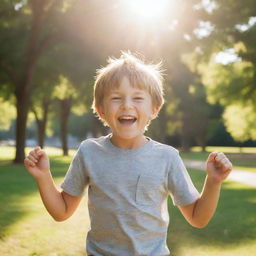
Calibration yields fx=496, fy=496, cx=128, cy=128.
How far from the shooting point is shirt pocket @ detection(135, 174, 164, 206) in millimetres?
2414

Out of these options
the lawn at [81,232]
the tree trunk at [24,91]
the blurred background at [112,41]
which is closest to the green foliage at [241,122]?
the blurred background at [112,41]

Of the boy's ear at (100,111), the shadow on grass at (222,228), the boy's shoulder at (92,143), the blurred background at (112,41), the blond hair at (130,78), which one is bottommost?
the shadow on grass at (222,228)

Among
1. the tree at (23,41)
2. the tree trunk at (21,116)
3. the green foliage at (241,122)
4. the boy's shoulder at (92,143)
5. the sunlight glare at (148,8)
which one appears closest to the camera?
the boy's shoulder at (92,143)

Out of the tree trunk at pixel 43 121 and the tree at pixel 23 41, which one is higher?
the tree at pixel 23 41

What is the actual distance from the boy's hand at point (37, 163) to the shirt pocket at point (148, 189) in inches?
21.6

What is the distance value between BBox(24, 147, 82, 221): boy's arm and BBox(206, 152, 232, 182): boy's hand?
73 cm

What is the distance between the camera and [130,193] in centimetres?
241

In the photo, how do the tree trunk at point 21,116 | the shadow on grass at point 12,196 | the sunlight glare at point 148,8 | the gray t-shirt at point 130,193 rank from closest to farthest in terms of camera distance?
the gray t-shirt at point 130,193
the shadow on grass at point 12,196
the sunlight glare at point 148,8
the tree trunk at point 21,116

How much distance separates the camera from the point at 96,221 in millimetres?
2443

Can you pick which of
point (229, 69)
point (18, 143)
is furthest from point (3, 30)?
point (229, 69)

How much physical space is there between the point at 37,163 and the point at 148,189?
0.65 meters

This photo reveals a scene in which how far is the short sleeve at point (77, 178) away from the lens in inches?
101

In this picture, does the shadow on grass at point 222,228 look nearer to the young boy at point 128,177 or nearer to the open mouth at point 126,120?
the young boy at point 128,177

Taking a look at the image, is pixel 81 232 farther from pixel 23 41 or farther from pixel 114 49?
pixel 23 41
